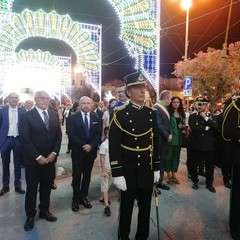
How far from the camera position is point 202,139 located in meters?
5.84

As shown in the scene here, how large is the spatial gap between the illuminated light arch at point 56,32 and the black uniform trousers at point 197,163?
11577 millimetres

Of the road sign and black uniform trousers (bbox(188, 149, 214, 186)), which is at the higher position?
the road sign

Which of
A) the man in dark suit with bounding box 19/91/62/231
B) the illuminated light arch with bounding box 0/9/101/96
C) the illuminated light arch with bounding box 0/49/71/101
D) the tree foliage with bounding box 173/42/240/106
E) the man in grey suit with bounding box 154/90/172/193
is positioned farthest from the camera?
the tree foliage with bounding box 173/42/240/106

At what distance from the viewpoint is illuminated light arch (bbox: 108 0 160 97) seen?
44.2 ft

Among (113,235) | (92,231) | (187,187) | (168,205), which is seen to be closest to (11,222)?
(92,231)

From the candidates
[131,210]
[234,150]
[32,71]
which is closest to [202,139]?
[234,150]

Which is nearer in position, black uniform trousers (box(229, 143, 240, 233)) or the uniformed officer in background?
black uniform trousers (box(229, 143, 240, 233))

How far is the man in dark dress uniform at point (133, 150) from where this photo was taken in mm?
3230

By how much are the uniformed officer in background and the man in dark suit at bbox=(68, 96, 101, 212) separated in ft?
6.99

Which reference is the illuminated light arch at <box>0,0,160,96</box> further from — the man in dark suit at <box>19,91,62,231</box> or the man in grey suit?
the man in dark suit at <box>19,91,62,231</box>

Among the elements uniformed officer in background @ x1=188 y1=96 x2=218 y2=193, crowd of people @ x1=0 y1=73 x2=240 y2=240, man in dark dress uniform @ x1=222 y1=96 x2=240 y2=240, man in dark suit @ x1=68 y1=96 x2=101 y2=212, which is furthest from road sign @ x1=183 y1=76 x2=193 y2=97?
man in dark dress uniform @ x1=222 y1=96 x2=240 y2=240

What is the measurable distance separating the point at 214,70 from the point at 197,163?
68.8 feet

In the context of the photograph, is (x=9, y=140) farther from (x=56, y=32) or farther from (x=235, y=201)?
(x=56, y=32)

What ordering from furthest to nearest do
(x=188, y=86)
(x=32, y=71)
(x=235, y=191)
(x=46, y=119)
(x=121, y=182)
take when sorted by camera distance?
(x=32, y=71), (x=188, y=86), (x=46, y=119), (x=235, y=191), (x=121, y=182)
